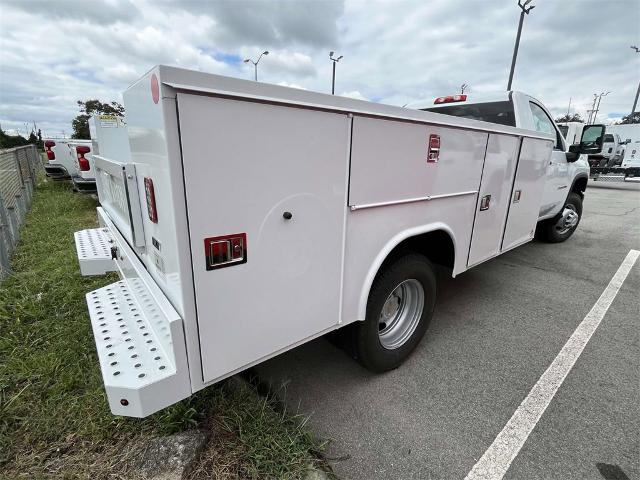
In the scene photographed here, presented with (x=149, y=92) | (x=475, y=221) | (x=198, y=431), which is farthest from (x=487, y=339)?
(x=149, y=92)

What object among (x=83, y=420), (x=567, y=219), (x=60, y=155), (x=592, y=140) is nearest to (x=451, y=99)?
(x=592, y=140)

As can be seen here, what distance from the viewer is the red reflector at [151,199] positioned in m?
1.56

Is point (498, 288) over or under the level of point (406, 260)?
under

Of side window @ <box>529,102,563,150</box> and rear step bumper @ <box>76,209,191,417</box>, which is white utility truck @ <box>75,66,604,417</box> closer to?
rear step bumper @ <box>76,209,191,417</box>

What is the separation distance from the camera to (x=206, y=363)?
4.93 feet

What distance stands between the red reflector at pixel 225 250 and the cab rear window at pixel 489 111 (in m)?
3.62

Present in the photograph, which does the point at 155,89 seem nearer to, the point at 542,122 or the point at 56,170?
the point at 542,122

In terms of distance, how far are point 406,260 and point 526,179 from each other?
2.05 meters

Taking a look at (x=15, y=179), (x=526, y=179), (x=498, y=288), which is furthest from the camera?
(x=15, y=179)

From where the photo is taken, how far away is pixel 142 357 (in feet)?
5.19

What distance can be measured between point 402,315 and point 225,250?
1825 mm

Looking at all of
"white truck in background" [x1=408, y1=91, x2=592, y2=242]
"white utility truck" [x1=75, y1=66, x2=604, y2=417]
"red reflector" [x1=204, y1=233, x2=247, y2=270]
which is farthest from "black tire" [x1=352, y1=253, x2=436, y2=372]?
"white truck in background" [x1=408, y1=91, x2=592, y2=242]

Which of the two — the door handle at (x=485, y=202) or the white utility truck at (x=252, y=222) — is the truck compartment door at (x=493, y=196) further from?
the white utility truck at (x=252, y=222)

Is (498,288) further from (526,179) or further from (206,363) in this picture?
(206,363)
